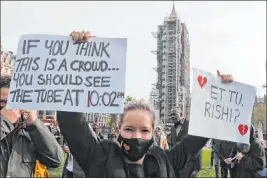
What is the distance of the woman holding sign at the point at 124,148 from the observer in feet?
8.07

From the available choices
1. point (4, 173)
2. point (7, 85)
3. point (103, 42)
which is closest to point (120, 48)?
point (103, 42)

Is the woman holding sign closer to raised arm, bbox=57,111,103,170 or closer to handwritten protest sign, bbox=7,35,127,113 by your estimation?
raised arm, bbox=57,111,103,170

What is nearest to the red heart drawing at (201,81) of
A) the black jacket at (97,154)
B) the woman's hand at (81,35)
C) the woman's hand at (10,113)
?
the black jacket at (97,154)

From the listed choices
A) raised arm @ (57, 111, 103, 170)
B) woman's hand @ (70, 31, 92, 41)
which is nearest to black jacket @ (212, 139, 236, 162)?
woman's hand @ (70, 31, 92, 41)

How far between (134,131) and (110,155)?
0.76ft

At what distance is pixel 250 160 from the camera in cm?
677

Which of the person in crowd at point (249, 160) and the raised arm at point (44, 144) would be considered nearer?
the raised arm at point (44, 144)

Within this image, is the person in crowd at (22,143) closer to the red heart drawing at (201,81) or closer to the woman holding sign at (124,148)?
the woman holding sign at (124,148)

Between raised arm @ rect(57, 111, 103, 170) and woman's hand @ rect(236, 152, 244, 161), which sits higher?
raised arm @ rect(57, 111, 103, 170)

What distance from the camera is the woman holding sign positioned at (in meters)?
2.46

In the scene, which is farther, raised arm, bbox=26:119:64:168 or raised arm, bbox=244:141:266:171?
raised arm, bbox=244:141:266:171

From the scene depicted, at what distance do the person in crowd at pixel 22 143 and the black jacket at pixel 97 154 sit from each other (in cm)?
84

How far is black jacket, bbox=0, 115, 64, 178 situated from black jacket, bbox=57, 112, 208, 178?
33.8 inches

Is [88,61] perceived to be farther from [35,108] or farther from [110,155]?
[110,155]
